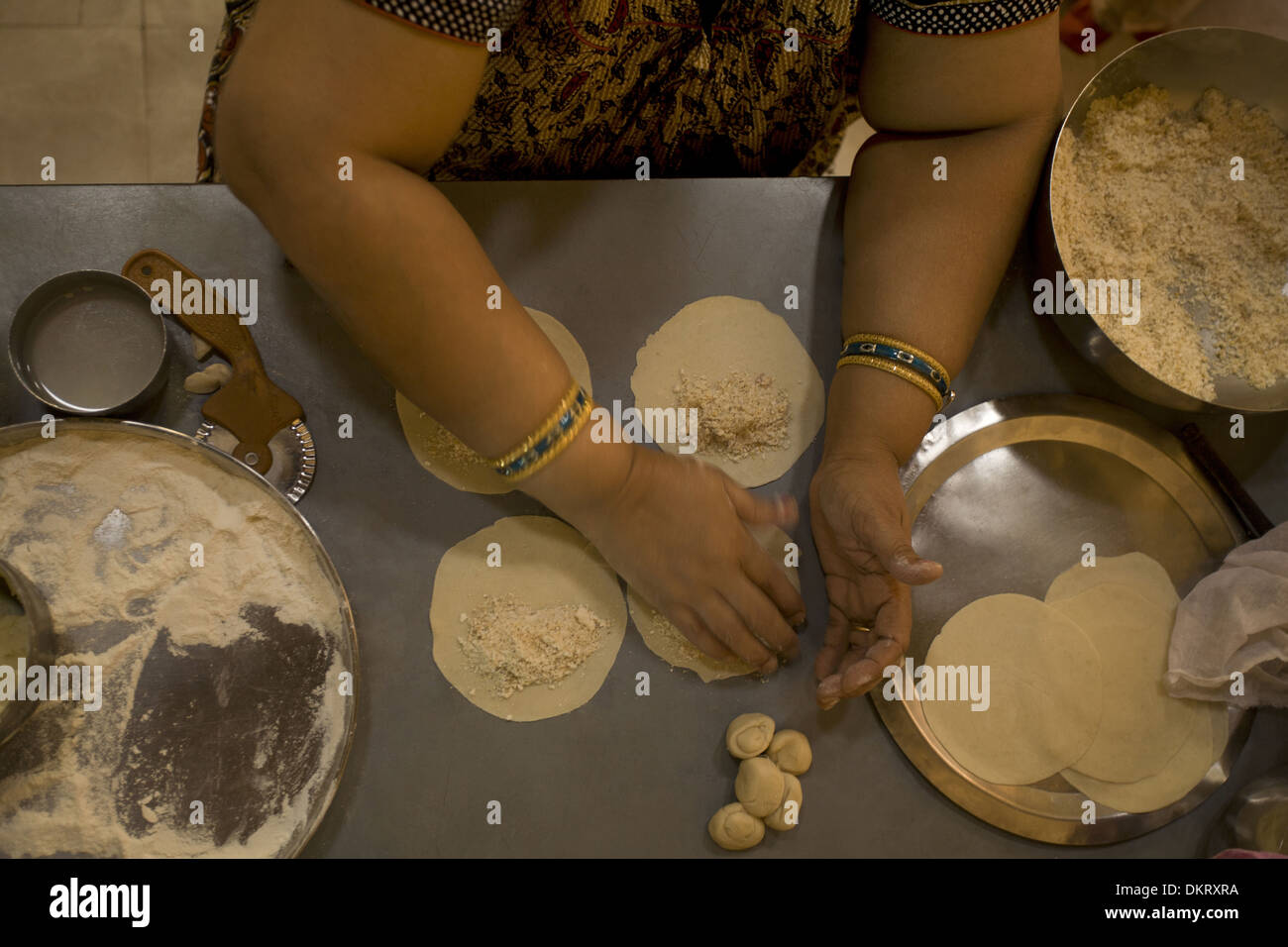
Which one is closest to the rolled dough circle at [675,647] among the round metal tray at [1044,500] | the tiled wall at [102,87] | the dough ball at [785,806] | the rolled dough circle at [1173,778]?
the dough ball at [785,806]

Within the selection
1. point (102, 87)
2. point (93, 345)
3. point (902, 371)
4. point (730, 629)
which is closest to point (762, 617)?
point (730, 629)

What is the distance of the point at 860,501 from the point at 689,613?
252 millimetres

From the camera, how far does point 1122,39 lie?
7.06 feet

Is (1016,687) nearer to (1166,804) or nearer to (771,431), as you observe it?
(1166,804)

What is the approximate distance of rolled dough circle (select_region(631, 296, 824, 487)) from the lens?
1068mm

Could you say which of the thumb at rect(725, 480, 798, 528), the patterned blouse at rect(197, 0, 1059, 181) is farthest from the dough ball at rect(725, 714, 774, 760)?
the patterned blouse at rect(197, 0, 1059, 181)

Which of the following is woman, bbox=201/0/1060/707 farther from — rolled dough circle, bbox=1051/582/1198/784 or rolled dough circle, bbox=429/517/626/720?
rolled dough circle, bbox=1051/582/1198/784

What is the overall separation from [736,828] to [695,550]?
1.10 ft

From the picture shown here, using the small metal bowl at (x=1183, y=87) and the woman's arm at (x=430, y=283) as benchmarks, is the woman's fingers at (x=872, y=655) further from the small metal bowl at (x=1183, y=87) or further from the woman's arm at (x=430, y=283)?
the small metal bowl at (x=1183, y=87)

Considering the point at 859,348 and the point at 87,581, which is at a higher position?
the point at 859,348

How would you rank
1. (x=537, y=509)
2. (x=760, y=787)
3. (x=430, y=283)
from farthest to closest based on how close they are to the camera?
(x=537, y=509)
(x=760, y=787)
(x=430, y=283)

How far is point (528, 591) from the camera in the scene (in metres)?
1.03

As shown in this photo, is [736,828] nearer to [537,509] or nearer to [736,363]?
[537,509]

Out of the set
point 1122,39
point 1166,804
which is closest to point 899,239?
point 1166,804
